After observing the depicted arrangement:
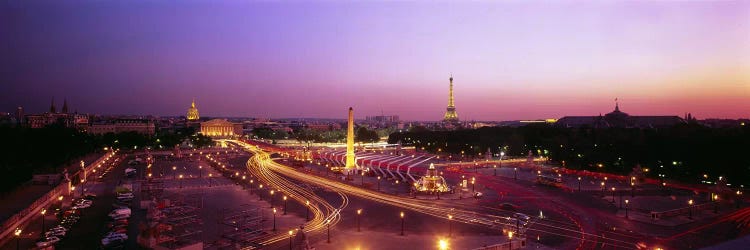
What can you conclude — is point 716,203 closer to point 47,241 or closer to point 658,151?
point 658,151

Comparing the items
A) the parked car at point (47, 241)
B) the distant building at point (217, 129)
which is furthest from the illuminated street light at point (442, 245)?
the distant building at point (217, 129)

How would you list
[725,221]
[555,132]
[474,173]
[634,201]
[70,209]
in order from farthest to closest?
[555,132] < [474,173] < [634,201] < [70,209] < [725,221]

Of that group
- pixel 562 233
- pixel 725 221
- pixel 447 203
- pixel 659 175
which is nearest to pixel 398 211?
Answer: pixel 447 203

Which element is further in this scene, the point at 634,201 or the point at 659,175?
the point at 659,175

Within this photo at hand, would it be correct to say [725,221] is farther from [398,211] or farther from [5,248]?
[5,248]

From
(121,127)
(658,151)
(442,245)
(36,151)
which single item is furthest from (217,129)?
(442,245)

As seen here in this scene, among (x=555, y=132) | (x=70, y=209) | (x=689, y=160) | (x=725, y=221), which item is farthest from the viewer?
(x=555, y=132)

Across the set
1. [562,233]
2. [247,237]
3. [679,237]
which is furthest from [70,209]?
[679,237]

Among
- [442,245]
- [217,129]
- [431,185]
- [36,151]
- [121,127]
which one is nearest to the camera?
[442,245]

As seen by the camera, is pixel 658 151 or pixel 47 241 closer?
pixel 47 241
